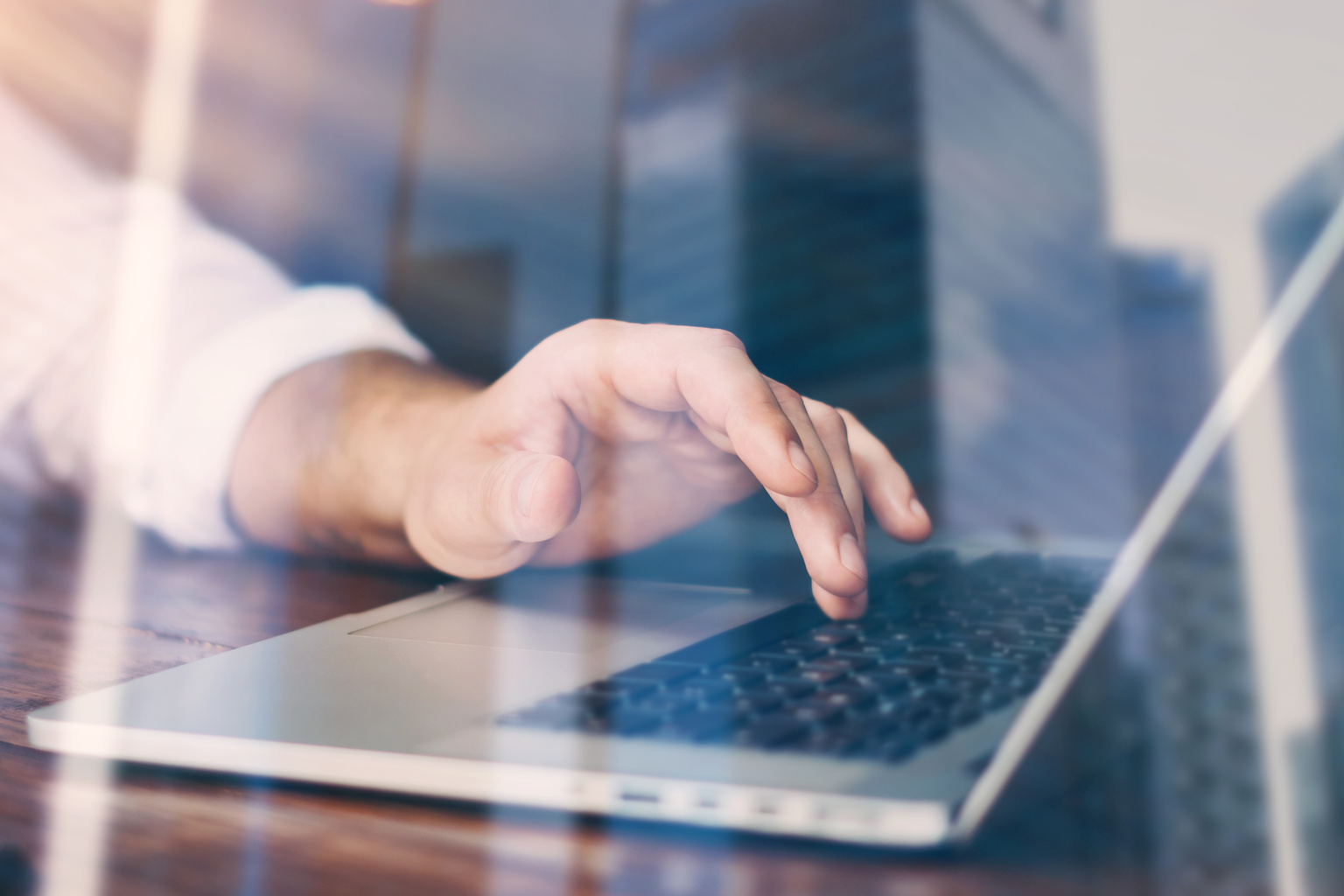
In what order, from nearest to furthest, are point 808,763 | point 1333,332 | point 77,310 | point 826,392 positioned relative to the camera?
point 808,763, point 1333,332, point 77,310, point 826,392

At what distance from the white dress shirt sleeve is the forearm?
0.02 metres

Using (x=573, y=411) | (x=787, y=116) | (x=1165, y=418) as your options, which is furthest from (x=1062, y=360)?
(x=573, y=411)

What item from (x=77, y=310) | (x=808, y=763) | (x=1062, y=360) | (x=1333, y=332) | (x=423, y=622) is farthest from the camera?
(x=1062, y=360)

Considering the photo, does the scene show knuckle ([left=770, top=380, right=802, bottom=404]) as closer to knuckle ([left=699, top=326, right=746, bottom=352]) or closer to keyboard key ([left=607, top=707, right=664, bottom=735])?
knuckle ([left=699, top=326, right=746, bottom=352])

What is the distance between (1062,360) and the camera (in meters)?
1.47

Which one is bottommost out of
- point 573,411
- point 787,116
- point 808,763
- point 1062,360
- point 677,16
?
point 808,763

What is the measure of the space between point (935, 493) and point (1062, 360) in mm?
425

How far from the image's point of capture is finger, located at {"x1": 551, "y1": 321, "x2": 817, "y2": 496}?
0.29 metres

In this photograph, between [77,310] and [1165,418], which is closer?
[77,310]

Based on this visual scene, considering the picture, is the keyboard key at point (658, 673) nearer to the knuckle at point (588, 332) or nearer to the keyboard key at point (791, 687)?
the keyboard key at point (791, 687)

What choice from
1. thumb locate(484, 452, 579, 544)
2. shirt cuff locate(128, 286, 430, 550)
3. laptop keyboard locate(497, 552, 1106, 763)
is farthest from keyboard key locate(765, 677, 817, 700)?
shirt cuff locate(128, 286, 430, 550)

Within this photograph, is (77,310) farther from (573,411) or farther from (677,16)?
(677,16)

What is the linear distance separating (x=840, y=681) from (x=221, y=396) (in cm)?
53

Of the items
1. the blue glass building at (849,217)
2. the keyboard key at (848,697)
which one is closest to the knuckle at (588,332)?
the keyboard key at (848,697)
